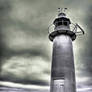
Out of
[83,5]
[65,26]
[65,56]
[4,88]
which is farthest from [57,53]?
[4,88]

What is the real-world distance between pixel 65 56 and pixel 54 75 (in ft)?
6.55

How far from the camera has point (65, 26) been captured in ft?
44.2

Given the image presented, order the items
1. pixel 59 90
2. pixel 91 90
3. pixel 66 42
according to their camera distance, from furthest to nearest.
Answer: pixel 91 90 → pixel 66 42 → pixel 59 90

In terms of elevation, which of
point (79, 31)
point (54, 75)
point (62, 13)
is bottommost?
point (54, 75)

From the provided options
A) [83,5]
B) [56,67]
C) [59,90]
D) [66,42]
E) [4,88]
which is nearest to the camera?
[59,90]

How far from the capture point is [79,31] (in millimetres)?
14141

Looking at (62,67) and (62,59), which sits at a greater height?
(62,59)

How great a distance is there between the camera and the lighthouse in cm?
1135

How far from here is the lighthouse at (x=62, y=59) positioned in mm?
11352

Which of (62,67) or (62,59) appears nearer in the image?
(62,67)

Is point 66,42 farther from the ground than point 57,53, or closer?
farther from the ground

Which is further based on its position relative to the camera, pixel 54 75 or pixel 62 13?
pixel 62 13

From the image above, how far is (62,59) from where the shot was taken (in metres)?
12.1

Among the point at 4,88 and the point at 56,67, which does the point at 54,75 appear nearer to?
the point at 56,67
